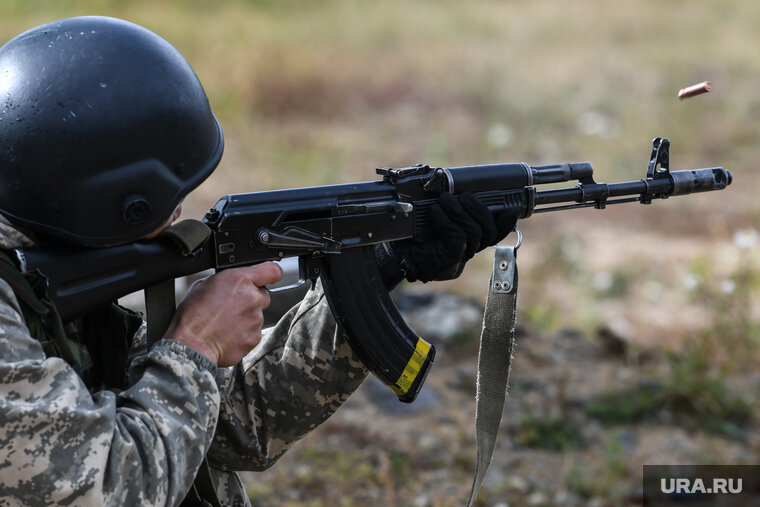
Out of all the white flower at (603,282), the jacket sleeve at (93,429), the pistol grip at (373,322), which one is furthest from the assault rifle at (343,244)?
the white flower at (603,282)

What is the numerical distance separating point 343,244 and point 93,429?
3.07ft

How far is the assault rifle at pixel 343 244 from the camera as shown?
188cm

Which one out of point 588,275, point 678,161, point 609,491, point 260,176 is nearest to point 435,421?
point 609,491

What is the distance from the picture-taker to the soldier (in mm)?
1541

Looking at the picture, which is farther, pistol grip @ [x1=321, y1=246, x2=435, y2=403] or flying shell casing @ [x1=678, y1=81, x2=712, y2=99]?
flying shell casing @ [x1=678, y1=81, x2=712, y2=99]

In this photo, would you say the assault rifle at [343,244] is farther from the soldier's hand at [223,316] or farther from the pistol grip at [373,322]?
the soldier's hand at [223,316]

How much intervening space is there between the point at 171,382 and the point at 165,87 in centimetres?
66

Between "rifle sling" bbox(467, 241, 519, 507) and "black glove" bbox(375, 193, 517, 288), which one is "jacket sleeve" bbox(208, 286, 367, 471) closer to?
"black glove" bbox(375, 193, 517, 288)

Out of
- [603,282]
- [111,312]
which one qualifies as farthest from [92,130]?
[603,282]

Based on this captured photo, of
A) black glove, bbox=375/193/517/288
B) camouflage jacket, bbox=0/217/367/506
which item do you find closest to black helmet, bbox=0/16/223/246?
camouflage jacket, bbox=0/217/367/506

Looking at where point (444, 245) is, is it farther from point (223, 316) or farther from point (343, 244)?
point (223, 316)

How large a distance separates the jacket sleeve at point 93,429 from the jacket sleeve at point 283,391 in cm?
51

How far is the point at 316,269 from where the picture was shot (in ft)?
7.59

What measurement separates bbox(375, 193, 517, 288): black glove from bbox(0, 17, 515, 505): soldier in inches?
16.3
